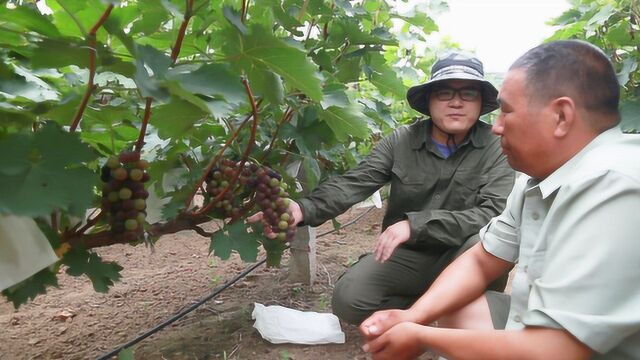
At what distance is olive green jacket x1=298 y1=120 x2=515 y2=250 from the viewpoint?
78.9 inches

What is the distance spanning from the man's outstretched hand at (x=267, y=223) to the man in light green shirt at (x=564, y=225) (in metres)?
0.46

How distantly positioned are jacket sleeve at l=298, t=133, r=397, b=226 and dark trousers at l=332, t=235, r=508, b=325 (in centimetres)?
30

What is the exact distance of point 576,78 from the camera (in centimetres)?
108

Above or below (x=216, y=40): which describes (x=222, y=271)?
below

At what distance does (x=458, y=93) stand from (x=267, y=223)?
0.94 metres

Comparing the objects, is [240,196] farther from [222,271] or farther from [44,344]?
[222,271]

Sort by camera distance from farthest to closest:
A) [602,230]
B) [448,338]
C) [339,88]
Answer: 1. [339,88]
2. [448,338]
3. [602,230]

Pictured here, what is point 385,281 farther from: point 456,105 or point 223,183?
point 223,183

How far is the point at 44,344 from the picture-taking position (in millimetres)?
2342

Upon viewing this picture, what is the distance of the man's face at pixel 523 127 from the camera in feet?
3.68

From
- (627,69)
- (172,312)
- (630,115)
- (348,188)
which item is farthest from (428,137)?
(172,312)

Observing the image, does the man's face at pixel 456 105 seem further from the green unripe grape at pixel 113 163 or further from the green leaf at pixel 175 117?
the green unripe grape at pixel 113 163

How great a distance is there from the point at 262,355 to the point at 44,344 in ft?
3.26

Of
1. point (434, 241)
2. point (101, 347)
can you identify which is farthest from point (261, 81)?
point (101, 347)
